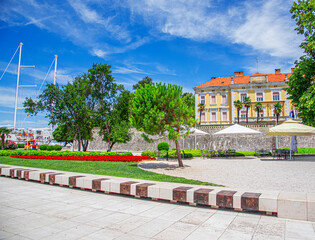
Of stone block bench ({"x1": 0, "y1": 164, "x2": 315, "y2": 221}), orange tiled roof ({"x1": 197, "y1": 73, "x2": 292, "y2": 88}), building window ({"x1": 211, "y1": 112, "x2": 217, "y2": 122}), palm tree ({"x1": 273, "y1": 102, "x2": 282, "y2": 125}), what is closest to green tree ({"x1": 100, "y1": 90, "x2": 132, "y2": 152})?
stone block bench ({"x1": 0, "y1": 164, "x2": 315, "y2": 221})

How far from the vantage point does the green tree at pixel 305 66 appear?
17.7 m

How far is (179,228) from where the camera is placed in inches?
187

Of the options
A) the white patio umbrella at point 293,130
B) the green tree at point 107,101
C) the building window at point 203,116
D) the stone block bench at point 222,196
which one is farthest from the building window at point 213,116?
the stone block bench at point 222,196

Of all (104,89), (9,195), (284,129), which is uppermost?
(104,89)

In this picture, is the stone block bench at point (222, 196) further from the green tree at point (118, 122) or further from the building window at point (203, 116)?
the building window at point (203, 116)

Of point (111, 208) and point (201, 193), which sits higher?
point (201, 193)

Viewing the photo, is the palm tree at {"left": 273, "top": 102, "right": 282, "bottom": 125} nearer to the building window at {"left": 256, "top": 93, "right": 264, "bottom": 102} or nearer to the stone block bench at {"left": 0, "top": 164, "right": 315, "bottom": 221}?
the building window at {"left": 256, "top": 93, "right": 264, "bottom": 102}

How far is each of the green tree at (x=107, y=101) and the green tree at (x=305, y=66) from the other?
1540 centimetres

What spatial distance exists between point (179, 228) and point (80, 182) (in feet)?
16.4

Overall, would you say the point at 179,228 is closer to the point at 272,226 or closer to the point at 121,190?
the point at 272,226

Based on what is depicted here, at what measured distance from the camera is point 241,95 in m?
50.8

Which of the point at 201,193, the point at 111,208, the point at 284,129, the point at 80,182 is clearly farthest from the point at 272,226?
the point at 284,129

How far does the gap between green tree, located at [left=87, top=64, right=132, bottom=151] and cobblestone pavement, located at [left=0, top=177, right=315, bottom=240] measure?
58.8 feet

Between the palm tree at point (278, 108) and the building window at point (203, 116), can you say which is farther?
the building window at point (203, 116)
